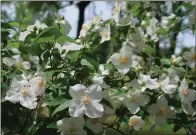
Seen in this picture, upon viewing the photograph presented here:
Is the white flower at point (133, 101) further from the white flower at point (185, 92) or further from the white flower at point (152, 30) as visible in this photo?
the white flower at point (152, 30)

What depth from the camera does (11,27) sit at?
1702mm

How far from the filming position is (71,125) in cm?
121

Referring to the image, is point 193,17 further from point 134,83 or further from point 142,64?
point 134,83

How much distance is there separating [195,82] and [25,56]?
28.2 inches

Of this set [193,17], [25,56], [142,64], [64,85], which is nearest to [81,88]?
[64,85]

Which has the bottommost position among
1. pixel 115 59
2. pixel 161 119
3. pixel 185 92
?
pixel 161 119

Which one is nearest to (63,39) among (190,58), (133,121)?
(133,121)

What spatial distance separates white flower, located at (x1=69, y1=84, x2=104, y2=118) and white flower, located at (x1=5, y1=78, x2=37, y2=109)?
14 cm

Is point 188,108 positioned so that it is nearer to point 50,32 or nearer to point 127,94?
point 127,94

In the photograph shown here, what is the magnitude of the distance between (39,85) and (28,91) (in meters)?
0.05

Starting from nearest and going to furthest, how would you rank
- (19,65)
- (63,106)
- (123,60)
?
1. (63,106)
2. (123,60)
3. (19,65)

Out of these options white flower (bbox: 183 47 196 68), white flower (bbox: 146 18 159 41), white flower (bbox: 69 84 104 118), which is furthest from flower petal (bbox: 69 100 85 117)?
white flower (bbox: 146 18 159 41)

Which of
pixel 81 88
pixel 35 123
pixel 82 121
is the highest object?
pixel 81 88

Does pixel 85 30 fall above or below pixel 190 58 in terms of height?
above
